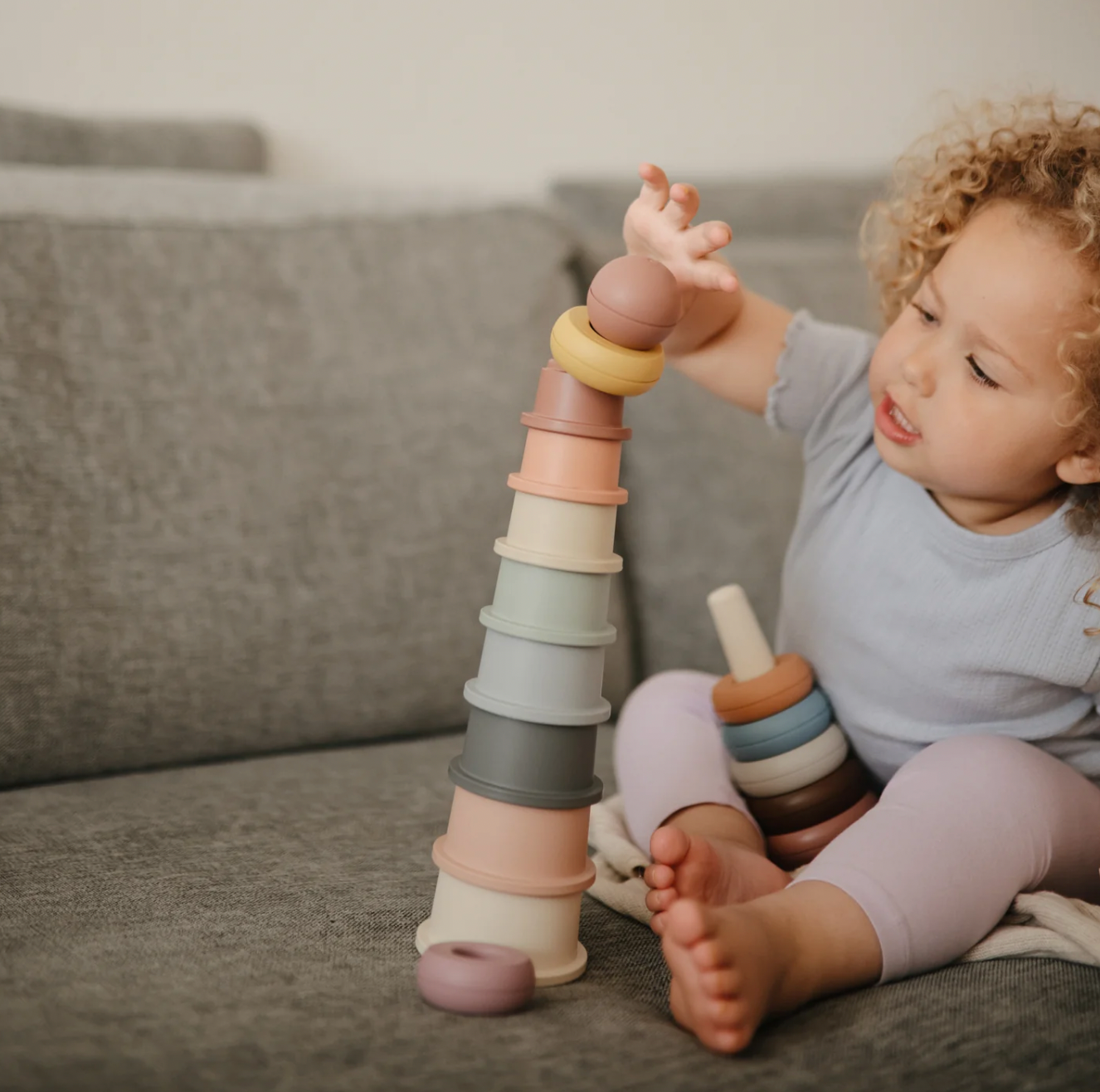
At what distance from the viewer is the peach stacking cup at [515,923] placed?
2.38 ft

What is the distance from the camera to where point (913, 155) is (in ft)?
3.76

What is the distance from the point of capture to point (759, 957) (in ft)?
2.26

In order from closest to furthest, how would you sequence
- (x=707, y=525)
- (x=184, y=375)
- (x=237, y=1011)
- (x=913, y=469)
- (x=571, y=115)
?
(x=237, y=1011) < (x=913, y=469) < (x=184, y=375) < (x=707, y=525) < (x=571, y=115)

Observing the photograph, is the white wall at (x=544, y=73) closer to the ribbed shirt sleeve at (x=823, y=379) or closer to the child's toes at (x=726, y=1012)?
the ribbed shirt sleeve at (x=823, y=379)

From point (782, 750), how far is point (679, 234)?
42cm

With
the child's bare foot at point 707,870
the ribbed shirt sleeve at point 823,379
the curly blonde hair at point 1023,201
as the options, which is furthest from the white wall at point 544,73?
the child's bare foot at point 707,870

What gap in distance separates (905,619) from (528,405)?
475 millimetres

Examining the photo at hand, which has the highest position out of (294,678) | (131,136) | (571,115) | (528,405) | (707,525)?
(571,115)

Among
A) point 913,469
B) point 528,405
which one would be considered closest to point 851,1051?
point 913,469

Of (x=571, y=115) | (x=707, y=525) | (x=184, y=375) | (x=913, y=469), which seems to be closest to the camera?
(x=913, y=469)

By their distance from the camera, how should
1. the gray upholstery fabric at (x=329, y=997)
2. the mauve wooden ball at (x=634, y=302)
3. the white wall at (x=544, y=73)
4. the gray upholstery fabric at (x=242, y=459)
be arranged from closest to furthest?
1. the gray upholstery fabric at (x=329, y=997)
2. the mauve wooden ball at (x=634, y=302)
3. the gray upholstery fabric at (x=242, y=459)
4. the white wall at (x=544, y=73)

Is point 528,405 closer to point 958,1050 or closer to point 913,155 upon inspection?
point 913,155

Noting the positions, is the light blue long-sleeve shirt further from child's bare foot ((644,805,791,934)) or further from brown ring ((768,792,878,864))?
child's bare foot ((644,805,791,934))

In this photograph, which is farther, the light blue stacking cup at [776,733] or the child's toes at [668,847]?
the light blue stacking cup at [776,733]
